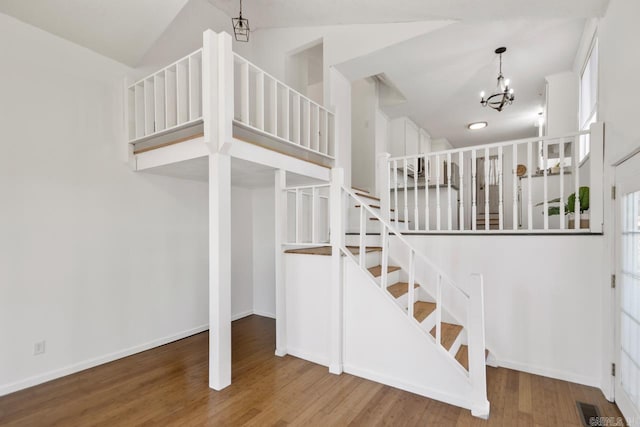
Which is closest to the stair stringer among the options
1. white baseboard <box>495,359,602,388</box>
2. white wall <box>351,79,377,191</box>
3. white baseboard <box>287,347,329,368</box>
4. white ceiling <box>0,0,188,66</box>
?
white baseboard <box>287,347,329,368</box>

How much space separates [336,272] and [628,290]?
2.15 m

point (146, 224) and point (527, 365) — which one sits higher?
point (146, 224)

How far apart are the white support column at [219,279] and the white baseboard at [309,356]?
0.78 m

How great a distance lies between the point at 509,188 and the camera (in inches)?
304

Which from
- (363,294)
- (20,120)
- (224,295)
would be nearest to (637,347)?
(363,294)

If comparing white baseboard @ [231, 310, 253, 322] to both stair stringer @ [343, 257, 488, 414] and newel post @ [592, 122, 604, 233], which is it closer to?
stair stringer @ [343, 257, 488, 414]

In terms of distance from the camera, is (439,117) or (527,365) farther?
(439,117)

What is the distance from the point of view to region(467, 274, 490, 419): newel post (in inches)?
86.1

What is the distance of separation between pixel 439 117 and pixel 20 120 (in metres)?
6.33

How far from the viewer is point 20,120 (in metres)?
2.66

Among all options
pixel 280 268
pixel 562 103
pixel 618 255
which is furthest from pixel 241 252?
pixel 562 103

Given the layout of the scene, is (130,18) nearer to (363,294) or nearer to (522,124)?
(363,294)

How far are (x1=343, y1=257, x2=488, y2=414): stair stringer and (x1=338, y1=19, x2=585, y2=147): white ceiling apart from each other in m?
2.74

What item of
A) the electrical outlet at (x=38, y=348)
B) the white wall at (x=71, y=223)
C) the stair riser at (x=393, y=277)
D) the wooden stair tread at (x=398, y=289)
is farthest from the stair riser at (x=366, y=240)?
the electrical outlet at (x=38, y=348)
